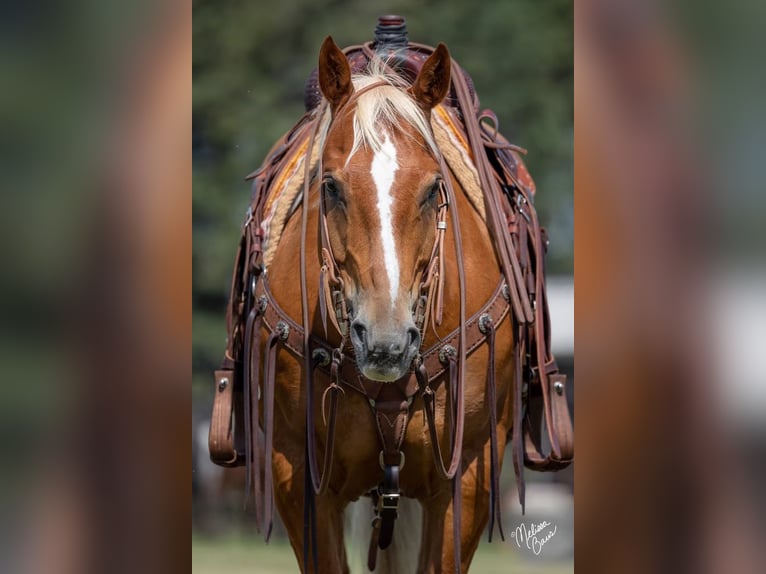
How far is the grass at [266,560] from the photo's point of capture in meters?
7.94

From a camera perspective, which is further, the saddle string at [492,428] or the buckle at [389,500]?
the saddle string at [492,428]

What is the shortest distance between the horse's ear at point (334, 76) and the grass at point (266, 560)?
16.2ft

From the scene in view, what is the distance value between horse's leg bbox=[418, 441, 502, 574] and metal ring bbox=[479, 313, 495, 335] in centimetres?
43

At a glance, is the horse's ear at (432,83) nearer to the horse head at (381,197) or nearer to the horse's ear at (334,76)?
the horse head at (381,197)

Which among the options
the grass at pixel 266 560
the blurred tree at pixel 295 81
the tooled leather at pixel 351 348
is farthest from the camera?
the blurred tree at pixel 295 81

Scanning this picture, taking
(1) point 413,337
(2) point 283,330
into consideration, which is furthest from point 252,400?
(1) point 413,337

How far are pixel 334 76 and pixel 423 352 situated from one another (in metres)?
0.94

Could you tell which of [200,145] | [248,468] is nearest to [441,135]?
[248,468]

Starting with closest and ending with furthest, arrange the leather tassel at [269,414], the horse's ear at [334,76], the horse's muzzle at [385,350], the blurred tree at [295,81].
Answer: the horse's muzzle at [385,350] → the horse's ear at [334,76] → the leather tassel at [269,414] → the blurred tree at [295,81]

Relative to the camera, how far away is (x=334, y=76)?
327 cm

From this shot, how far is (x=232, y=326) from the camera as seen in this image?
13.5ft

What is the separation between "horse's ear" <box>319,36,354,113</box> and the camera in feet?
10.5

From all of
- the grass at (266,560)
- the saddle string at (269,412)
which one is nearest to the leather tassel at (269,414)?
the saddle string at (269,412)
